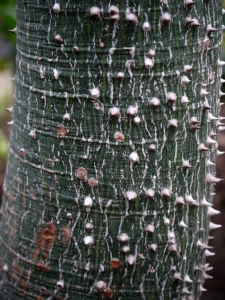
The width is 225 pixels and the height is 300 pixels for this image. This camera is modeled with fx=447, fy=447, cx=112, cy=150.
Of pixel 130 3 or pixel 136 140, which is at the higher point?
pixel 130 3

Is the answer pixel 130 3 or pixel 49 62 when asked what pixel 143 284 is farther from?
pixel 130 3

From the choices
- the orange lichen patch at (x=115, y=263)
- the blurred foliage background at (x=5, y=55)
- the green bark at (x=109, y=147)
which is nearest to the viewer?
the green bark at (x=109, y=147)

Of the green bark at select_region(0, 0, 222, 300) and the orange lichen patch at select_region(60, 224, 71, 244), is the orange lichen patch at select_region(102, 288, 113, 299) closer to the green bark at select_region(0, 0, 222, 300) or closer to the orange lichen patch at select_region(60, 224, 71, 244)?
the green bark at select_region(0, 0, 222, 300)

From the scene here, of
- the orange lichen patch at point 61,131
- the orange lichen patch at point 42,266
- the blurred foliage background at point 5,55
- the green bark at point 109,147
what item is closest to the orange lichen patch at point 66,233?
the green bark at point 109,147

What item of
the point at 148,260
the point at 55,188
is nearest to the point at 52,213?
the point at 55,188

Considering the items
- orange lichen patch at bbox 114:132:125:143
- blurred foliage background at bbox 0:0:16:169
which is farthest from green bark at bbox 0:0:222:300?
blurred foliage background at bbox 0:0:16:169

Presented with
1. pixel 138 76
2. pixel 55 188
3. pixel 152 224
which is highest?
pixel 138 76

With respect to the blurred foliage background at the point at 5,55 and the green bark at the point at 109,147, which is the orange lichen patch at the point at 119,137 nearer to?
the green bark at the point at 109,147
